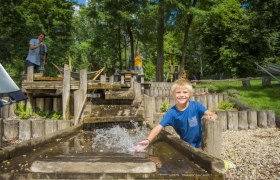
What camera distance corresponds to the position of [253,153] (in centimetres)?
731

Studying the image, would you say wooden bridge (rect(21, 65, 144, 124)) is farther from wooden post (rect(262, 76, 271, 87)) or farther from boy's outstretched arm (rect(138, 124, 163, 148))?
wooden post (rect(262, 76, 271, 87))

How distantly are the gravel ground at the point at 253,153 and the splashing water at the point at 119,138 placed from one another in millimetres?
1838

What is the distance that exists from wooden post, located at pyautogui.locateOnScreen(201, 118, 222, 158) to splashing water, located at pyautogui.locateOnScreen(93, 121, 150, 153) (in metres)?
1.73

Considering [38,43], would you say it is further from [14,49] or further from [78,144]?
[14,49]

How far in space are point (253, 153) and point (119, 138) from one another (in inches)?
116

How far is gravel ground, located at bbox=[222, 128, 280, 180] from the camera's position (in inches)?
230

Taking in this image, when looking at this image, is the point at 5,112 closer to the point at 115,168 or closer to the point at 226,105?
the point at 226,105

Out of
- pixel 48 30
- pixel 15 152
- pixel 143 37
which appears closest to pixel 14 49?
pixel 48 30

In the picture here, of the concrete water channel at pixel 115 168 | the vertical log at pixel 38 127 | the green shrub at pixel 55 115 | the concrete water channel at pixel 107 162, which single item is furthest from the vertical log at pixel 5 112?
the concrete water channel at pixel 115 168

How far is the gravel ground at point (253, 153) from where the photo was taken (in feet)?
19.2

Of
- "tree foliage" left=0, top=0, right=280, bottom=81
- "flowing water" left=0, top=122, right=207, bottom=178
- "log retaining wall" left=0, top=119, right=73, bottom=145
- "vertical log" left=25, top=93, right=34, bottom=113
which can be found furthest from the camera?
"tree foliage" left=0, top=0, right=280, bottom=81

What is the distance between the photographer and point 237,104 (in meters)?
12.8

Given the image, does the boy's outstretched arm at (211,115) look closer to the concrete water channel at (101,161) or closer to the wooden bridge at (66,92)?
the concrete water channel at (101,161)

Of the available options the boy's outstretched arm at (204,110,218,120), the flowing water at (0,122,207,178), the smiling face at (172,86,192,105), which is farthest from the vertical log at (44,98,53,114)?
the boy's outstretched arm at (204,110,218,120)
